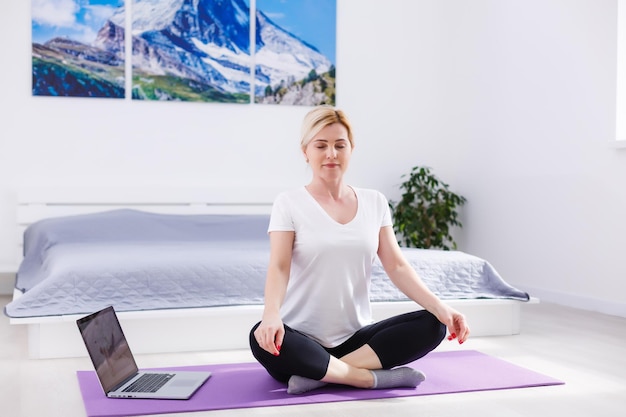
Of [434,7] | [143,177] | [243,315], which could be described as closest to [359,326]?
[243,315]

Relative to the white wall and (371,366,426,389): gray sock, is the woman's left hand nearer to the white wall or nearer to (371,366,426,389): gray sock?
(371,366,426,389): gray sock

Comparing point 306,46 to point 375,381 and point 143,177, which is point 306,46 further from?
point 375,381

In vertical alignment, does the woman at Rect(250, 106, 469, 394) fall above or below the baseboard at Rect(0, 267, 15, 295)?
above

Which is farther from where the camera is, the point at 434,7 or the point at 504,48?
the point at 434,7

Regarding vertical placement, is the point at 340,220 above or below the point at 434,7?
below

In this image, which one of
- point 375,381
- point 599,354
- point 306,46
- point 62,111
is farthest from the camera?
point 306,46

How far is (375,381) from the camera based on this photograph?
2.40m

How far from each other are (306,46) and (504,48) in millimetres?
1374

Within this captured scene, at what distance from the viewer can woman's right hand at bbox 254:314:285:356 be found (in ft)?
6.85

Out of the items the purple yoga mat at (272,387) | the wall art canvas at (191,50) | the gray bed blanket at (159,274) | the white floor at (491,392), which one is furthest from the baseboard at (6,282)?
the purple yoga mat at (272,387)

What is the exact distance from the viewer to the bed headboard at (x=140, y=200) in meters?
4.86

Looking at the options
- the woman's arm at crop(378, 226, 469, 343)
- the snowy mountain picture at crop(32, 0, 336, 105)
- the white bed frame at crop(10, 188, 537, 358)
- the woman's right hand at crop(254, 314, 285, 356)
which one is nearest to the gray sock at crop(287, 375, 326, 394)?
the woman's right hand at crop(254, 314, 285, 356)

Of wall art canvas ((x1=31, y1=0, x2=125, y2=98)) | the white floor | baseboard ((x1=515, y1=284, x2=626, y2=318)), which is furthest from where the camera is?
wall art canvas ((x1=31, y1=0, x2=125, y2=98))

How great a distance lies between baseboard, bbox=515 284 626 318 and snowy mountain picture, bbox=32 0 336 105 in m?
2.01
